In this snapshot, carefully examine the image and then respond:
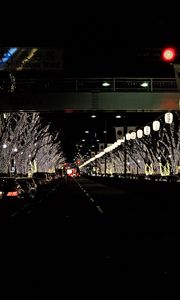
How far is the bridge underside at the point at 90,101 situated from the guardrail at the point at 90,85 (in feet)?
2.35

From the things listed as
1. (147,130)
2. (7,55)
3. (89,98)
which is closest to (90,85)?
(89,98)

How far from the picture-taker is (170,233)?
682 inches

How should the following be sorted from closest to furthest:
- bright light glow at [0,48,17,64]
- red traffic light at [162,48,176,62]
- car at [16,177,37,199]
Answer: red traffic light at [162,48,176,62], bright light glow at [0,48,17,64], car at [16,177,37,199]

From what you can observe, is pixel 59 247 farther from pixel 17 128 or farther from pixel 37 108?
pixel 17 128

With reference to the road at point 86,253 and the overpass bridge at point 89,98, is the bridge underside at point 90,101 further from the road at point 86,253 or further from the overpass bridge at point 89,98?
the road at point 86,253

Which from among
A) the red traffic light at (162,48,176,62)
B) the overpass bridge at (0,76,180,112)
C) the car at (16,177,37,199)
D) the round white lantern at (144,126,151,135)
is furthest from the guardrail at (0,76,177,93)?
the red traffic light at (162,48,176,62)

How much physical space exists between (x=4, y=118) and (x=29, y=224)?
43519 millimetres

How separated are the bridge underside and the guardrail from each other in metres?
0.72

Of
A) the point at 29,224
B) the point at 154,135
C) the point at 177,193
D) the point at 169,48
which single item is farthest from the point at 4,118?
the point at 154,135

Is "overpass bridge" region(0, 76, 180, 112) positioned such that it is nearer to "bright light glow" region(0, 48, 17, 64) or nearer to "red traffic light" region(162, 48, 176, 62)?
"bright light glow" region(0, 48, 17, 64)

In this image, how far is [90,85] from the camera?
40000 mm

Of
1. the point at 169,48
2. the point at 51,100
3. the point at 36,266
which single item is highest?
the point at 51,100

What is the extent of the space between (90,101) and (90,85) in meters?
2.22

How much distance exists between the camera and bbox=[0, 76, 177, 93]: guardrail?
3891 cm
